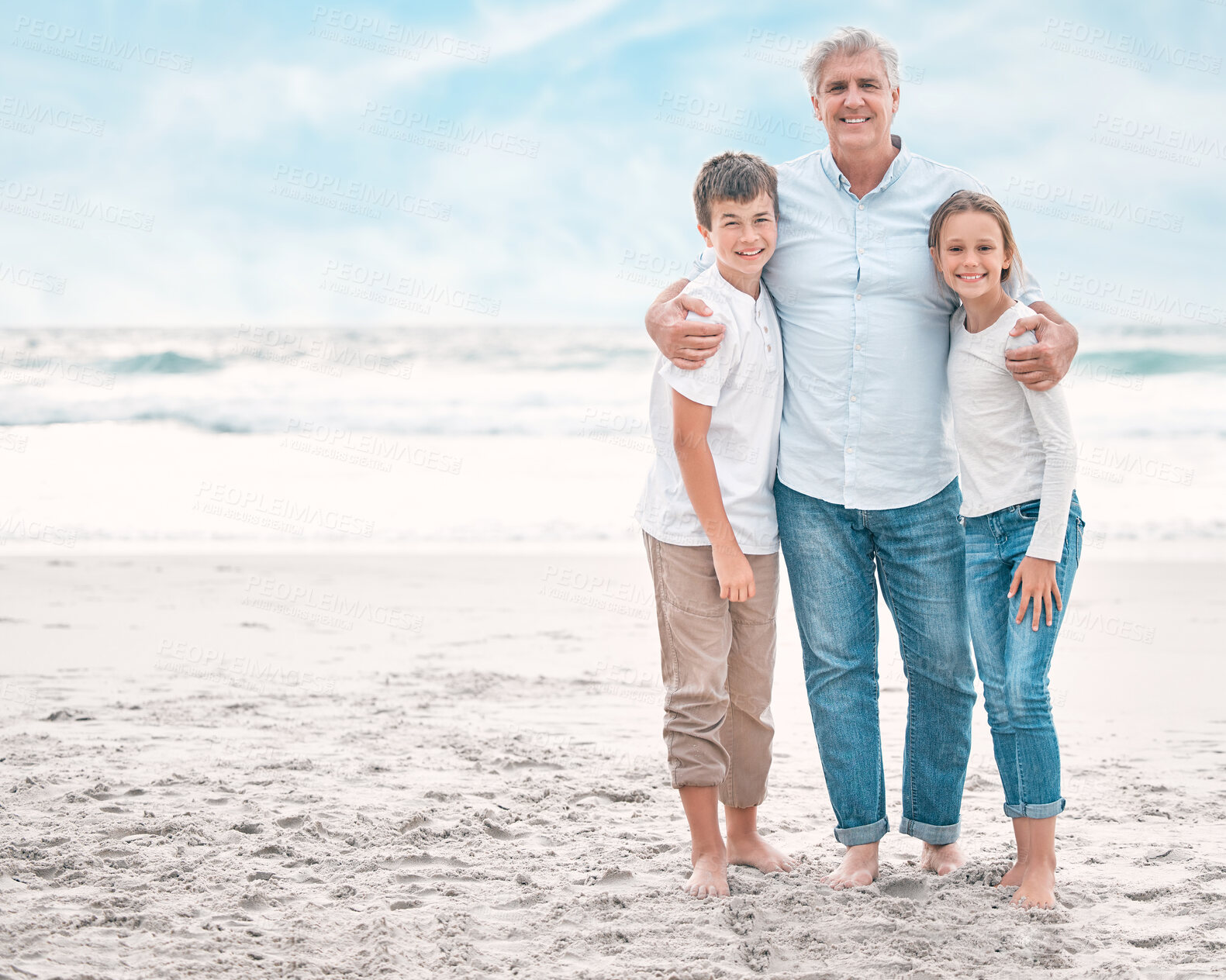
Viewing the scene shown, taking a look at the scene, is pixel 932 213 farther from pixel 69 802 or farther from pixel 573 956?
pixel 69 802

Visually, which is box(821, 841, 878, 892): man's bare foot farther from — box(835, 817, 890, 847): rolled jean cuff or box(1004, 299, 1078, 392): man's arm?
box(1004, 299, 1078, 392): man's arm

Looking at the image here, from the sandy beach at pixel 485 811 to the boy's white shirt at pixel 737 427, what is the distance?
934 mm

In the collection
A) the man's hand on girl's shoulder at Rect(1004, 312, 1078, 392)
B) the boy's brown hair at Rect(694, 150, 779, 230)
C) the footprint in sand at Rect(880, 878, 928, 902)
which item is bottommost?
the footprint in sand at Rect(880, 878, 928, 902)

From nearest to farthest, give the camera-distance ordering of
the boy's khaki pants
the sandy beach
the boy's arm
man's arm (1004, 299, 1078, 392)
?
the sandy beach → man's arm (1004, 299, 1078, 392) → the boy's arm → the boy's khaki pants

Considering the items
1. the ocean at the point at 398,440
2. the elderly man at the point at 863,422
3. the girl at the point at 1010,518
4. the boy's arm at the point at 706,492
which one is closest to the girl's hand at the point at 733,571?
the boy's arm at the point at 706,492

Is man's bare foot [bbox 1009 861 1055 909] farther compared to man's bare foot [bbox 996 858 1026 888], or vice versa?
man's bare foot [bbox 996 858 1026 888]

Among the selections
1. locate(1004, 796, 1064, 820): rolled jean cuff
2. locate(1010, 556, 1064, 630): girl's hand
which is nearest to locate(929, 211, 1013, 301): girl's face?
locate(1010, 556, 1064, 630): girl's hand

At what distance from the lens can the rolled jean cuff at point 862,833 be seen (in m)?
2.86

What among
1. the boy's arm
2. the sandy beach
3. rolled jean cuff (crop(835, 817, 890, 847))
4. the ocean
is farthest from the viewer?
the ocean

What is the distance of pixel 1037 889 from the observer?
262 cm

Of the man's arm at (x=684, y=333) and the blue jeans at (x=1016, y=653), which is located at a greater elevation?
the man's arm at (x=684, y=333)

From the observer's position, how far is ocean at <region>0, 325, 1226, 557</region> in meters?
9.28

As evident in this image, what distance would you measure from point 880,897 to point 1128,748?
2105 millimetres

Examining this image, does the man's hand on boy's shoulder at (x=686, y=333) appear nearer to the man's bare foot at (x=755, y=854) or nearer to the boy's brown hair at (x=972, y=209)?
the boy's brown hair at (x=972, y=209)
